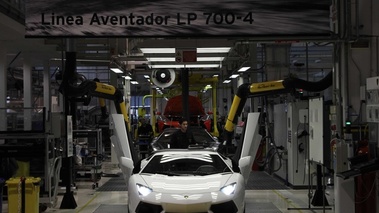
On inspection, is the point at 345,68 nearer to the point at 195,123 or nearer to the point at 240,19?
the point at 240,19

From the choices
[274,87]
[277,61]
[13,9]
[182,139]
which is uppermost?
[13,9]

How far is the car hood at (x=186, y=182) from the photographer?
6.13 meters

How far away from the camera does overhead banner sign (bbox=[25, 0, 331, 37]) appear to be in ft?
17.5

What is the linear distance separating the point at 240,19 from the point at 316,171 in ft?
14.3

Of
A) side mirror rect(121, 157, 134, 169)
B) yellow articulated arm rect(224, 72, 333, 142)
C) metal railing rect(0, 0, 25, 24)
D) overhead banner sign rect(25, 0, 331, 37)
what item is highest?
metal railing rect(0, 0, 25, 24)

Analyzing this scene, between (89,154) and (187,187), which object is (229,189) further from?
(89,154)

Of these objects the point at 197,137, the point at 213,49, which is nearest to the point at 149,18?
the point at 213,49

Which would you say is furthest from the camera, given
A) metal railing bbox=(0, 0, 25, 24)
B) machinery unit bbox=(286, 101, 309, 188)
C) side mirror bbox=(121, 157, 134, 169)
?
machinery unit bbox=(286, 101, 309, 188)

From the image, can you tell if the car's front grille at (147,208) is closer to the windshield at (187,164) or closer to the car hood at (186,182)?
the car hood at (186,182)

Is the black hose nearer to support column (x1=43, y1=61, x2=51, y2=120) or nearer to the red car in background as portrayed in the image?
the red car in background

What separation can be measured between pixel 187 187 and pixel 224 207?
566 millimetres

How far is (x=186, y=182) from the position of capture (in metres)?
6.34

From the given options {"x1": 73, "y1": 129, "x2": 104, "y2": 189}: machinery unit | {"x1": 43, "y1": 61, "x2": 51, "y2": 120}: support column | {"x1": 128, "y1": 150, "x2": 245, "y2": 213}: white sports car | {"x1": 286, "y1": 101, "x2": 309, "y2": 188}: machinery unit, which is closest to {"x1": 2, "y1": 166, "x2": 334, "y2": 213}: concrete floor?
{"x1": 286, "y1": 101, "x2": 309, "y2": 188}: machinery unit

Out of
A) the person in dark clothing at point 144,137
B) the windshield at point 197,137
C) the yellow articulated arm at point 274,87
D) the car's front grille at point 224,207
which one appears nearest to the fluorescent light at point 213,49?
the yellow articulated arm at point 274,87
